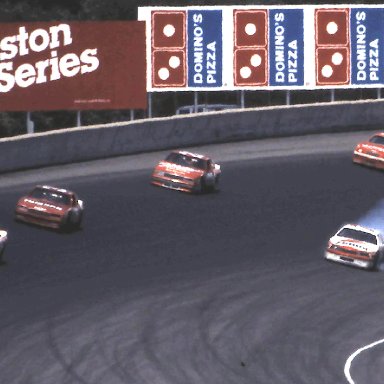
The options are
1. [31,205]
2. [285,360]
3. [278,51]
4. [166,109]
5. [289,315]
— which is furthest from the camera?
[166,109]

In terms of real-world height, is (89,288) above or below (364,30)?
below

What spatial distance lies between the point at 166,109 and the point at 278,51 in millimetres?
18126

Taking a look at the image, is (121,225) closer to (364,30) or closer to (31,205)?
(31,205)

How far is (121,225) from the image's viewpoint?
51.8 metres

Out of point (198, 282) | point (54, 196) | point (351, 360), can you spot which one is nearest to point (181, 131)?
point (54, 196)

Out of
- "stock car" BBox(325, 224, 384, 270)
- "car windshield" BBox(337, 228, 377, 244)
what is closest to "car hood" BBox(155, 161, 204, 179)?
"car windshield" BBox(337, 228, 377, 244)

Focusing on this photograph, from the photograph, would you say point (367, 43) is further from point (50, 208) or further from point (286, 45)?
point (50, 208)

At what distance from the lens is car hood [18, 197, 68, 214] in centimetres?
5072

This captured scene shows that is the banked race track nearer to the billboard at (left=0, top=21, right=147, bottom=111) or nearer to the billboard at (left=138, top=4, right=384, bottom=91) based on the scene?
the billboard at (left=0, top=21, right=147, bottom=111)

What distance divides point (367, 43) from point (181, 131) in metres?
9.09

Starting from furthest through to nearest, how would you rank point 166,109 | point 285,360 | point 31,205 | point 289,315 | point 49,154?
point 166,109 < point 49,154 < point 31,205 < point 289,315 < point 285,360

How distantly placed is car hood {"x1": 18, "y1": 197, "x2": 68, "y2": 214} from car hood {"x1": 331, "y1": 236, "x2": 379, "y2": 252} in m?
7.90

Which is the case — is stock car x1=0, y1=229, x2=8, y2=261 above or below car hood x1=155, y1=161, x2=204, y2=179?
below

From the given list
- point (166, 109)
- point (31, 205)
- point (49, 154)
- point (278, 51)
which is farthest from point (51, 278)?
point (166, 109)
